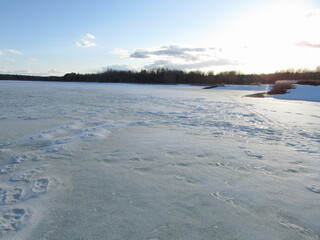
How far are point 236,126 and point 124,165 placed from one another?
12.5 ft

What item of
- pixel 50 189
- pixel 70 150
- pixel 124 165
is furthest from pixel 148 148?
pixel 50 189

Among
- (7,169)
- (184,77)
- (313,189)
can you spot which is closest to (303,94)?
(313,189)

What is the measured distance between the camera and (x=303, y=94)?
20719 mm

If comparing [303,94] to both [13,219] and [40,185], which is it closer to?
[40,185]

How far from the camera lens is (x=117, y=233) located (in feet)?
5.19

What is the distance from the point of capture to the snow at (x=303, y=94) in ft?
63.5

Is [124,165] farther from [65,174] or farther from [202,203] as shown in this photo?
[202,203]

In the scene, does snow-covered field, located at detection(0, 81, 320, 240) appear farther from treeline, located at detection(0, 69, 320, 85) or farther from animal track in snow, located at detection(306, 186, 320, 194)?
treeline, located at detection(0, 69, 320, 85)

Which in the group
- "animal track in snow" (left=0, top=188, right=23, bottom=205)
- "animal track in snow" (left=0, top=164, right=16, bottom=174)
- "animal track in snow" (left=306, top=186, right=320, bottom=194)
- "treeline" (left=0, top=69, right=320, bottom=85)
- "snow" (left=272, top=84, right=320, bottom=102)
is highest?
"treeline" (left=0, top=69, right=320, bottom=85)

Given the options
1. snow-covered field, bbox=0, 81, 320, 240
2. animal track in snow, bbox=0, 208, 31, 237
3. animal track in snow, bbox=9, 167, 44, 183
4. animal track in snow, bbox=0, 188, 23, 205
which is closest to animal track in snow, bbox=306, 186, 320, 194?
snow-covered field, bbox=0, 81, 320, 240

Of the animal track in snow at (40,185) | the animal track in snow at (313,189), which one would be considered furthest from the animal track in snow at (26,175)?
the animal track in snow at (313,189)

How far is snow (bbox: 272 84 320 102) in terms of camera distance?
63.5 feet

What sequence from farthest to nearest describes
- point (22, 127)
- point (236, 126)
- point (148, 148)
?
point (236, 126) < point (22, 127) < point (148, 148)

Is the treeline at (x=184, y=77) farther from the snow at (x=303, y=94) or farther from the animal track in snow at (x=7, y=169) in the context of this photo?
the animal track in snow at (x=7, y=169)
